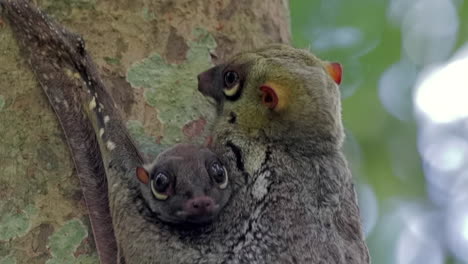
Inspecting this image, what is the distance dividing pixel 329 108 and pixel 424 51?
4.99 metres

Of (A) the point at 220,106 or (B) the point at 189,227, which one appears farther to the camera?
(A) the point at 220,106

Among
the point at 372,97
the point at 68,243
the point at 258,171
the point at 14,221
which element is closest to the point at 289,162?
the point at 258,171

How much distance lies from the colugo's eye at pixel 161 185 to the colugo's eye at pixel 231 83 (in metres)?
0.69

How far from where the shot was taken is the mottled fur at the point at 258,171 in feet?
12.4

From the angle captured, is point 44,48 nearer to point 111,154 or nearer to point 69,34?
point 69,34

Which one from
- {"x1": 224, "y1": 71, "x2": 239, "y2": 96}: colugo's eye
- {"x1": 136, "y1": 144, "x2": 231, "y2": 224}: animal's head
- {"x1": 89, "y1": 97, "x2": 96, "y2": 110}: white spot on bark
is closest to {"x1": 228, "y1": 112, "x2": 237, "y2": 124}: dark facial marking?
{"x1": 224, "y1": 71, "x2": 239, "y2": 96}: colugo's eye

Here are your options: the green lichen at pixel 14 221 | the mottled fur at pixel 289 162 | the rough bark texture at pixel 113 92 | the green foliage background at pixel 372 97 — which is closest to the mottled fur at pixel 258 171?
the mottled fur at pixel 289 162

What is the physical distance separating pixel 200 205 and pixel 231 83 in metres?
0.85

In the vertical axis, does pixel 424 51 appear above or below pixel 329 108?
above

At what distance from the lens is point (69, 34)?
4258mm

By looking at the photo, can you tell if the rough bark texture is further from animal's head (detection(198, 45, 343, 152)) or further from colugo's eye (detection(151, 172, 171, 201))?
colugo's eye (detection(151, 172, 171, 201))

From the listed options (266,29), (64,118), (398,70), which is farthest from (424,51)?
(64,118)

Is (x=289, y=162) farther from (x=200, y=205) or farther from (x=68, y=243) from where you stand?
(x=68, y=243)

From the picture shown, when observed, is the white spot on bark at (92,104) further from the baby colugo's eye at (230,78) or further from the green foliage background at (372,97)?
the green foliage background at (372,97)
